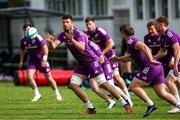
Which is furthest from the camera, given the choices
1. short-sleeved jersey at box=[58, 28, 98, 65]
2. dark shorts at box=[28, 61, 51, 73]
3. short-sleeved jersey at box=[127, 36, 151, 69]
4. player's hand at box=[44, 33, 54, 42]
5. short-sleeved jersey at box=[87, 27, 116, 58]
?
dark shorts at box=[28, 61, 51, 73]

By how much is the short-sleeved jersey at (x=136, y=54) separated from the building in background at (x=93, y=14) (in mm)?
21738

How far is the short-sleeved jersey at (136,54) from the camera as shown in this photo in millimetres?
15906

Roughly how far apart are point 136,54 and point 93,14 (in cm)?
2993

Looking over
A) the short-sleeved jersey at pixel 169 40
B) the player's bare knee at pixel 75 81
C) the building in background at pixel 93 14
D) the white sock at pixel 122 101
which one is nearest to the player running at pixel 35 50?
the player's bare knee at pixel 75 81

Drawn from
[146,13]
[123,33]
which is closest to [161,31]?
[123,33]

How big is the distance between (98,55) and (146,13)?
23933 mm

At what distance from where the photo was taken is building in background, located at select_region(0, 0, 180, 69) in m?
39.9

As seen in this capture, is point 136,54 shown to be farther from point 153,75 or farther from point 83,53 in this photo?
point 83,53

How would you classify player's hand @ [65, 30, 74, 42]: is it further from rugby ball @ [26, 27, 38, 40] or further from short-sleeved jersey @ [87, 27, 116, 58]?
rugby ball @ [26, 27, 38, 40]

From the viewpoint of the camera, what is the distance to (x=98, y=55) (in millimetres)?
18016

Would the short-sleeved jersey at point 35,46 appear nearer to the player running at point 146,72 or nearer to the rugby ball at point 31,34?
the rugby ball at point 31,34

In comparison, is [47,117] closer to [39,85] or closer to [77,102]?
[77,102]

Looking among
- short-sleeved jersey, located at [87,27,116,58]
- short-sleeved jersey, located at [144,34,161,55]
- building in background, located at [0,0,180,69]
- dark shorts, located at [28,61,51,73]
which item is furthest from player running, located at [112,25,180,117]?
building in background, located at [0,0,180,69]

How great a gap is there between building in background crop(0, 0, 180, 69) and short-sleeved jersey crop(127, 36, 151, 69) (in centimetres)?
2174
